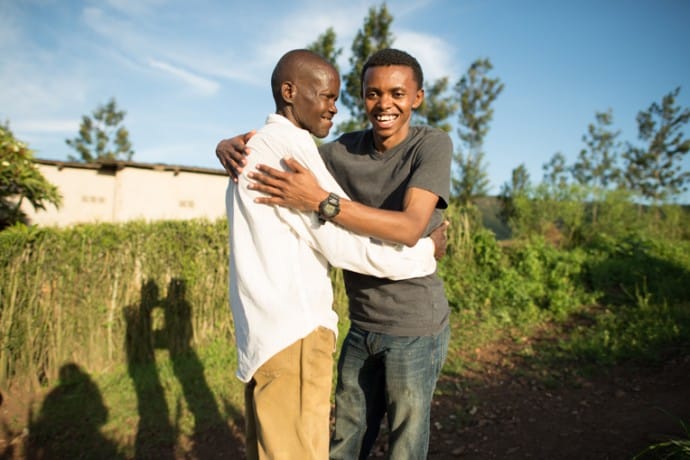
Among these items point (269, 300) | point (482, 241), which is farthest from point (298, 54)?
point (482, 241)

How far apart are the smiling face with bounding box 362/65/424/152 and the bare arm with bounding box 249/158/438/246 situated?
48 centimetres

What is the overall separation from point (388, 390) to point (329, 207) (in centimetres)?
91

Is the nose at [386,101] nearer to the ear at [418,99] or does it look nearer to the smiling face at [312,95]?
the ear at [418,99]

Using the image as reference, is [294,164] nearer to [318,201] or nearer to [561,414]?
[318,201]

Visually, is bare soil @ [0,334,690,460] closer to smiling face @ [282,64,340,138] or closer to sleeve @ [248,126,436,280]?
sleeve @ [248,126,436,280]

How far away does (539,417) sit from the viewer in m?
4.14

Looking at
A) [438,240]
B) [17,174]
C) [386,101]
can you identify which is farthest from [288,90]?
[17,174]

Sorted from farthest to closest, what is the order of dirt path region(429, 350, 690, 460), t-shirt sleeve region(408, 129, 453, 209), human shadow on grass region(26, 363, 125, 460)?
human shadow on grass region(26, 363, 125, 460)
dirt path region(429, 350, 690, 460)
t-shirt sleeve region(408, 129, 453, 209)

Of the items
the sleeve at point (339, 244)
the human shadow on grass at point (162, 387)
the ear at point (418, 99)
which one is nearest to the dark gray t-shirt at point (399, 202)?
the ear at point (418, 99)

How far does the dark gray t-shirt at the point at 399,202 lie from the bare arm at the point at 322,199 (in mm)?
236

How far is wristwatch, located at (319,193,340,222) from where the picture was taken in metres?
1.47

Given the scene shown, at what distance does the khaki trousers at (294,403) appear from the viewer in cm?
141

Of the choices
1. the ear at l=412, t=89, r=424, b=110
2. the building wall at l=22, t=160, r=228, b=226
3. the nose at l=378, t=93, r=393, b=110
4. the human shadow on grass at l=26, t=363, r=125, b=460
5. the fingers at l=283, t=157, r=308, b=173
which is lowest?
the human shadow on grass at l=26, t=363, r=125, b=460

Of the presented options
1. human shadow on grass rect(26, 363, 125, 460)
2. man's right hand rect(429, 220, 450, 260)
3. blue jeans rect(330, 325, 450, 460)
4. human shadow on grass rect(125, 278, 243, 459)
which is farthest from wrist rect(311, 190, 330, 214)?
human shadow on grass rect(26, 363, 125, 460)
